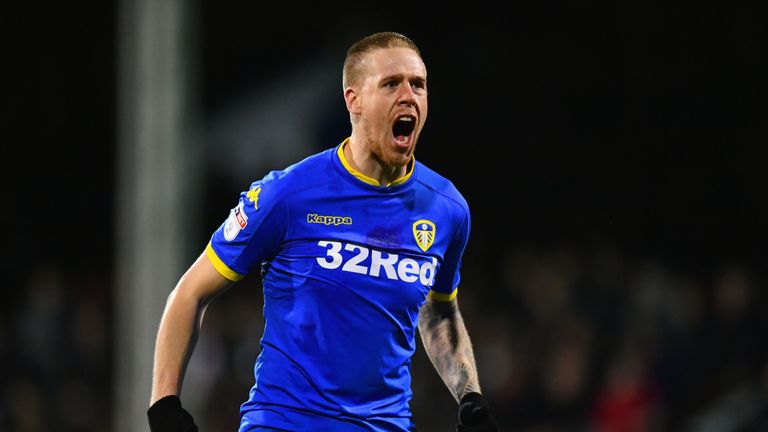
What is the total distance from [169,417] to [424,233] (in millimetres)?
910

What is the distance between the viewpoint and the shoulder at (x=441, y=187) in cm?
375

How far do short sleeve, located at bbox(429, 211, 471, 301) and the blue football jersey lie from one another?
208 mm

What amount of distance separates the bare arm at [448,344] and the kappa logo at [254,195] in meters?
0.74

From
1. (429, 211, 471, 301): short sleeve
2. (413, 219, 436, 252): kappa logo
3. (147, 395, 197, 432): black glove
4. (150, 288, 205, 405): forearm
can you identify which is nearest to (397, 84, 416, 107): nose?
(413, 219, 436, 252): kappa logo

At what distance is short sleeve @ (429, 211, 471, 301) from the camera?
3.81 meters

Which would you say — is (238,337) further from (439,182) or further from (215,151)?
(439,182)

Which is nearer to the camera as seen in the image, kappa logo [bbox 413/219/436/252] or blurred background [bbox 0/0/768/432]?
kappa logo [bbox 413/219/436/252]

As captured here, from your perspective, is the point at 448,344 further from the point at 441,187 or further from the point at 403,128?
the point at 403,128

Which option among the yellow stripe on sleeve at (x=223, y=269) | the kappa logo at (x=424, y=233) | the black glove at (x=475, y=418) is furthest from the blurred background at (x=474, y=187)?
the yellow stripe on sleeve at (x=223, y=269)

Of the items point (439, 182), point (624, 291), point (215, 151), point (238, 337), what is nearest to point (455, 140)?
point (215, 151)

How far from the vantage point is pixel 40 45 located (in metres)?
13.2

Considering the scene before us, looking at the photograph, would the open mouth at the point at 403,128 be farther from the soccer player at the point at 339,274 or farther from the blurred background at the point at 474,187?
the blurred background at the point at 474,187

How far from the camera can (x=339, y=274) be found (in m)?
3.48

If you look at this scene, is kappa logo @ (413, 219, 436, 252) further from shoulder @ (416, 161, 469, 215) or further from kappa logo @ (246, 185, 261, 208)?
kappa logo @ (246, 185, 261, 208)
